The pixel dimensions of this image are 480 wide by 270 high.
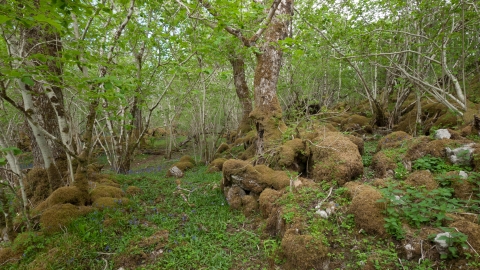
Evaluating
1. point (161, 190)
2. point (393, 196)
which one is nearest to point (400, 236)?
point (393, 196)

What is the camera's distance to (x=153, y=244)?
3922mm

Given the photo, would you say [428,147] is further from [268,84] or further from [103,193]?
[103,193]

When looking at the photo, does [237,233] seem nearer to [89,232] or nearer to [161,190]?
[89,232]

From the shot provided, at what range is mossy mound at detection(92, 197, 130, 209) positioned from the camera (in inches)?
193

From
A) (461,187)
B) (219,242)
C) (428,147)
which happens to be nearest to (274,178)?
(219,242)

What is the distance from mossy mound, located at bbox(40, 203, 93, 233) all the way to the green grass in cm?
14

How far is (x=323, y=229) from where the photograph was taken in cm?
340

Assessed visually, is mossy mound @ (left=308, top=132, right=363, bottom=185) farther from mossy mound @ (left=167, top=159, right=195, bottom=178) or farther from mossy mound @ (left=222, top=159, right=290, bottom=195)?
mossy mound @ (left=167, top=159, right=195, bottom=178)

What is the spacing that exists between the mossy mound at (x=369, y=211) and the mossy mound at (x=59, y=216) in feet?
16.1

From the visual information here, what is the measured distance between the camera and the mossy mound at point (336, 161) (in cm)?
473

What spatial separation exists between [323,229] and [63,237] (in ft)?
13.5

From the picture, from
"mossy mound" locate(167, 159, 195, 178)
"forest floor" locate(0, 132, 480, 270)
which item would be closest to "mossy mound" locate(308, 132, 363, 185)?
"forest floor" locate(0, 132, 480, 270)

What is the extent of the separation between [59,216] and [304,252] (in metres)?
4.32

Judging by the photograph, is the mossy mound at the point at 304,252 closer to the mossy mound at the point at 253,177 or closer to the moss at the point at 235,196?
the mossy mound at the point at 253,177
